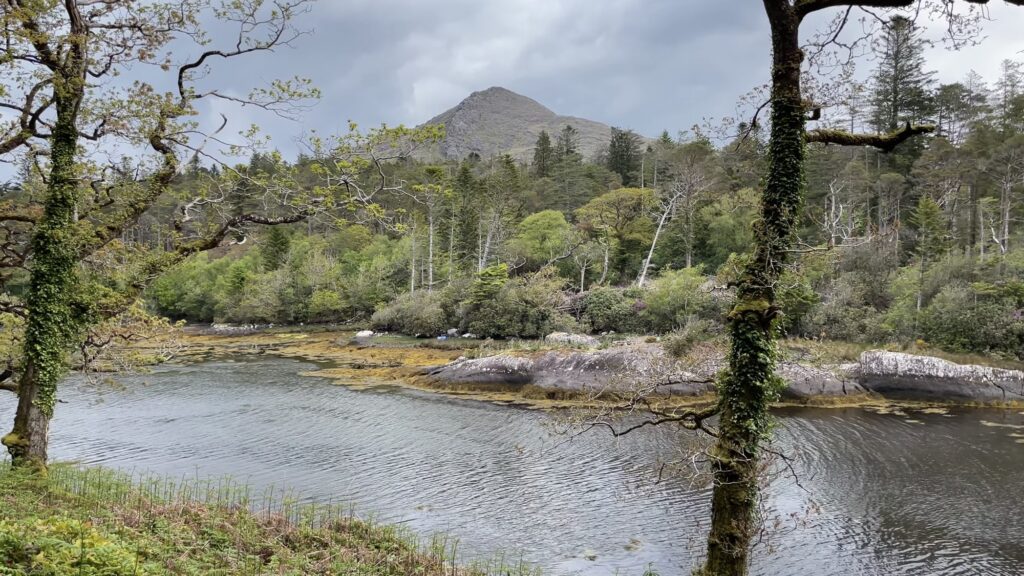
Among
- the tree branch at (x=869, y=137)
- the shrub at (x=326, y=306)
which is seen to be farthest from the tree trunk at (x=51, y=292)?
the shrub at (x=326, y=306)

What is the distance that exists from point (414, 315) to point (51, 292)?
35875mm

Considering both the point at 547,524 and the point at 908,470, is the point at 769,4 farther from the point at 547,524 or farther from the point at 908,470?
the point at 908,470

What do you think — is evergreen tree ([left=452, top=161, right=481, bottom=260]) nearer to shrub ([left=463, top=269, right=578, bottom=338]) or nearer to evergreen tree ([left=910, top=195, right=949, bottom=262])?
shrub ([left=463, top=269, right=578, bottom=338])

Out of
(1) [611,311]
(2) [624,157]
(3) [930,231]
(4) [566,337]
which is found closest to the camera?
(3) [930,231]

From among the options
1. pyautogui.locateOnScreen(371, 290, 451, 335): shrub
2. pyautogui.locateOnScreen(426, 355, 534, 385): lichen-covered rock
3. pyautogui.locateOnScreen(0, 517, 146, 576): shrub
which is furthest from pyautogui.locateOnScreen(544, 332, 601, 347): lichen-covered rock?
pyautogui.locateOnScreen(0, 517, 146, 576): shrub

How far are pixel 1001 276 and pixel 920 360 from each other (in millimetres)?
9931

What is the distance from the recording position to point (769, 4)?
27.1ft

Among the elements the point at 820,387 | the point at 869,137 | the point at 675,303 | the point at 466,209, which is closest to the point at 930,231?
the point at 675,303

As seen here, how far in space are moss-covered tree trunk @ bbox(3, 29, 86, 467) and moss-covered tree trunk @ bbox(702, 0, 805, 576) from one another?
38.7ft

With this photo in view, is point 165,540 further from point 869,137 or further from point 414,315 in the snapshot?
point 414,315

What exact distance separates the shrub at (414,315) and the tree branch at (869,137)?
38.1 metres

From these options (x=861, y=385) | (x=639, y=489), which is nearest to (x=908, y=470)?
(x=639, y=489)

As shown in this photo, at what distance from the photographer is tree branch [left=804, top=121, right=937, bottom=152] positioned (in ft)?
27.0

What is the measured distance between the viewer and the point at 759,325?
8.45 meters
